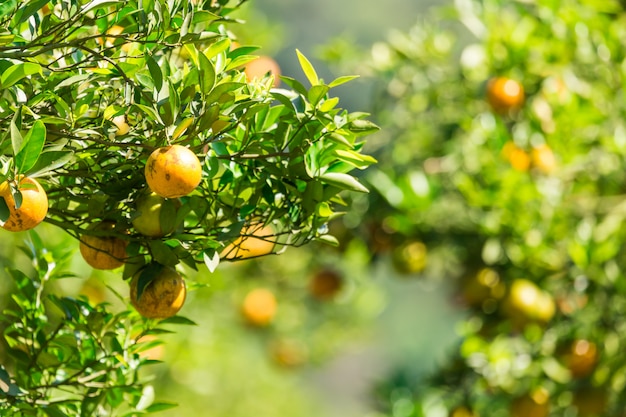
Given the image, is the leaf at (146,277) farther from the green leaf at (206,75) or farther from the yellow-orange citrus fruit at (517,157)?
the yellow-orange citrus fruit at (517,157)

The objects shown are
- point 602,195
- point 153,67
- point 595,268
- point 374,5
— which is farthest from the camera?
point 374,5

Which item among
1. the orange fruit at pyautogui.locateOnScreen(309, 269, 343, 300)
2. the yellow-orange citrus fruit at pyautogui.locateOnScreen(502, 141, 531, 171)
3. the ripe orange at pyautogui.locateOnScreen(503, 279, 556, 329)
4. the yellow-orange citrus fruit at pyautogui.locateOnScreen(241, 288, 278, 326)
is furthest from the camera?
the yellow-orange citrus fruit at pyautogui.locateOnScreen(241, 288, 278, 326)

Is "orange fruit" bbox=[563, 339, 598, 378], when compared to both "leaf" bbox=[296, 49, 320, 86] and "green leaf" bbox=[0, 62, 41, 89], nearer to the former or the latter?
"leaf" bbox=[296, 49, 320, 86]

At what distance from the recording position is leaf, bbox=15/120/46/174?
65cm

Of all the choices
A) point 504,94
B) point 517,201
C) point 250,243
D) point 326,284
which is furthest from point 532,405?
point 250,243

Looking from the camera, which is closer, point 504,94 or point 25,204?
point 25,204

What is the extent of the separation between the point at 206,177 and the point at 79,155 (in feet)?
0.34

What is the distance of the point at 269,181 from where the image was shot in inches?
30.8

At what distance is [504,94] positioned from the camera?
1778mm

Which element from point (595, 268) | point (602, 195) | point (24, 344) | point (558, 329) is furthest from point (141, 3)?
point (602, 195)

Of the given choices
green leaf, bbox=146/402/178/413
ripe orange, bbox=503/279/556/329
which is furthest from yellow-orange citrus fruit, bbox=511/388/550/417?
green leaf, bbox=146/402/178/413

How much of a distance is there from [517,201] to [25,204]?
110 centimetres

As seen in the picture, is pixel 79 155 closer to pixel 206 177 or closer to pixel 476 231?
pixel 206 177

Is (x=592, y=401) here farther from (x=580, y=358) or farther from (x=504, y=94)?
(x=504, y=94)
